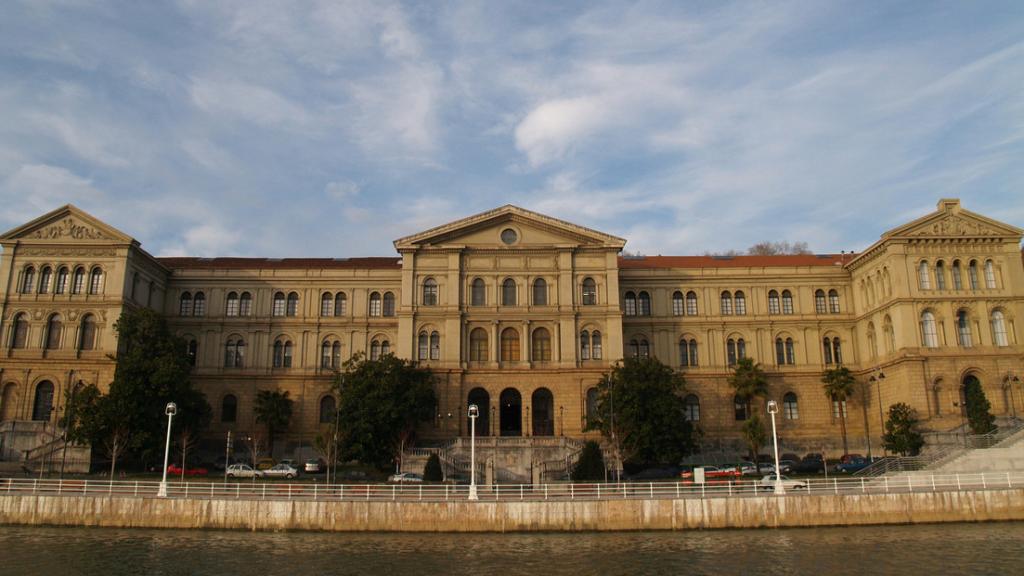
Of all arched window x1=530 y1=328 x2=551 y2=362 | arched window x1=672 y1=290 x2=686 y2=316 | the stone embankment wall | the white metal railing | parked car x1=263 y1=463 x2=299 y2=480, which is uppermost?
arched window x1=672 y1=290 x2=686 y2=316

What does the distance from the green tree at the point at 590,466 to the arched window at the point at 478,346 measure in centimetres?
1750

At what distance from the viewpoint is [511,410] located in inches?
2569

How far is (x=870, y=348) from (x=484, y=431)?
32833mm

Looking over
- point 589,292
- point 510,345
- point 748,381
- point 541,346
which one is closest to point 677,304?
point 589,292

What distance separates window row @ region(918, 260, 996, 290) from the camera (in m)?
61.5

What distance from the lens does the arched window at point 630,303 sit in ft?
233

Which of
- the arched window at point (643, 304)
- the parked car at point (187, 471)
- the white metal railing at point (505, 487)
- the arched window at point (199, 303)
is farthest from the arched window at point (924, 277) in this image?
the arched window at point (199, 303)

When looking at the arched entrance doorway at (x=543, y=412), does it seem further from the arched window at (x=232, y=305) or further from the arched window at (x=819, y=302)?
the arched window at (x=232, y=305)

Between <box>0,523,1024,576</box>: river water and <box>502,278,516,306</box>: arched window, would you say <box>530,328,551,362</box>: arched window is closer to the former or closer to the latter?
<box>502,278,516,306</box>: arched window

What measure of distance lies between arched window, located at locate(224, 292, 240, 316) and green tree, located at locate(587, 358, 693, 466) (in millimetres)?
34849

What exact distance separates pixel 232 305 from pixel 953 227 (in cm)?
6020

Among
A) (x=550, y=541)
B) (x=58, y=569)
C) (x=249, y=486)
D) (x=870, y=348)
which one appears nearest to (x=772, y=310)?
(x=870, y=348)

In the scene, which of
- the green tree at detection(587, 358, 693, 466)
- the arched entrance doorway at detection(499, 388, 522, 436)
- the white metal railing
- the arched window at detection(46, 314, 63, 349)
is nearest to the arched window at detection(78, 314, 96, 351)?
the arched window at detection(46, 314, 63, 349)

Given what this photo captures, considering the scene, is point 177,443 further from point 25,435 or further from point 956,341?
point 956,341
